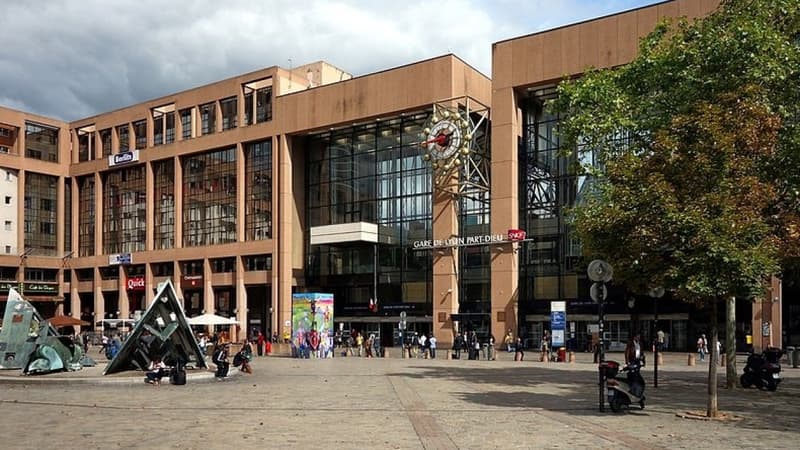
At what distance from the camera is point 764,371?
2245cm

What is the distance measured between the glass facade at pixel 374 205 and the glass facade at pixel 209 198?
26.3ft

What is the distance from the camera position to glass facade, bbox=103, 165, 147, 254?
80.8 metres

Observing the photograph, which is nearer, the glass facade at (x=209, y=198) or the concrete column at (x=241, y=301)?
the concrete column at (x=241, y=301)

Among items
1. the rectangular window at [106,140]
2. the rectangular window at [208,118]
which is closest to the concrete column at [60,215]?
the rectangular window at [106,140]

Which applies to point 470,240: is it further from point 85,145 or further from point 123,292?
point 85,145

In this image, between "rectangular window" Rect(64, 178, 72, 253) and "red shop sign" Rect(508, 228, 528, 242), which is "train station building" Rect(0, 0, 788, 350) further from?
"rectangular window" Rect(64, 178, 72, 253)

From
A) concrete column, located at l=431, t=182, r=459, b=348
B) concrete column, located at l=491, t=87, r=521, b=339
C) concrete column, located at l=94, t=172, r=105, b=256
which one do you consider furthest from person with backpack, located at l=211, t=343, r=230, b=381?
concrete column, located at l=94, t=172, r=105, b=256

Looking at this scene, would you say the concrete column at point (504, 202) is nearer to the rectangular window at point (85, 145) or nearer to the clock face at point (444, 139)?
the clock face at point (444, 139)

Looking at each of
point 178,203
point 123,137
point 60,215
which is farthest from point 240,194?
point 60,215

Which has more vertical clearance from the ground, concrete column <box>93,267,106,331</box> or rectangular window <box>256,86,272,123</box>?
rectangular window <box>256,86,272,123</box>

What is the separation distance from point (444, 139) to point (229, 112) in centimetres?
2569

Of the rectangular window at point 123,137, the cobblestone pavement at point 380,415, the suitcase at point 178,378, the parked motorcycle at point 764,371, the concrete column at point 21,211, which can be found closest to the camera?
the cobblestone pavement at point 380,415

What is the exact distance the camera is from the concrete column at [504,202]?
53906 mm

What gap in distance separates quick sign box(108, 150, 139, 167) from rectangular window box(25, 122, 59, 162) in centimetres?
995
